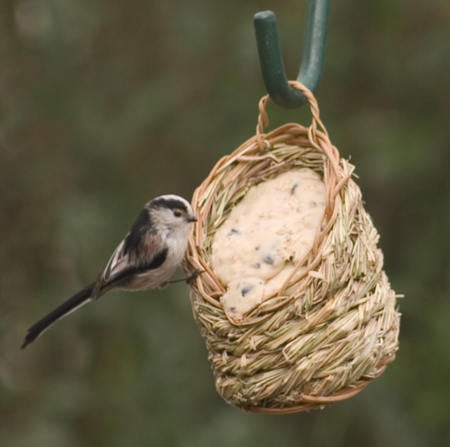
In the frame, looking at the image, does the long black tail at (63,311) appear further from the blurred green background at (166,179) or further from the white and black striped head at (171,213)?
the blurred green background at (166,179)

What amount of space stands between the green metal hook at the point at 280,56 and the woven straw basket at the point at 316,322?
9 cm

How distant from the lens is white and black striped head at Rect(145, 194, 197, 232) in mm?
3203

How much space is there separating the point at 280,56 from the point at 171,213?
715 millimetres

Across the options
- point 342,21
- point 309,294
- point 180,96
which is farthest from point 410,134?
point 309,294

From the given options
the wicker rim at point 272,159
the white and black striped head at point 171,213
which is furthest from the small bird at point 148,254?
the wicker rim at point 272,159

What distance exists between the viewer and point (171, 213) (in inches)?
131

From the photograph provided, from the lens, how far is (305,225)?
2994 millimetres

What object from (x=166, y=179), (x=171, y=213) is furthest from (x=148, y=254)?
(x=166, y=179)

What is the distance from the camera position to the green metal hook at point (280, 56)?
283cm

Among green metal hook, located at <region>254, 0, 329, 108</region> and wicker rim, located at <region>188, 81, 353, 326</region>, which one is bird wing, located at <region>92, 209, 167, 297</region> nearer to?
wicker rim, located at <region>188, 81, 353, 326</region>

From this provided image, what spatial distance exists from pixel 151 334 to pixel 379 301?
1.95m

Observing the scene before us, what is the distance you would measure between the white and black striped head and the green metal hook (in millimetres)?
470

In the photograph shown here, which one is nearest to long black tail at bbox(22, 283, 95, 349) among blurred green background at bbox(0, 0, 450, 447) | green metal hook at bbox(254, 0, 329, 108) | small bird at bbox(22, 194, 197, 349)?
small bird at bbox(22, 194, 197, 349)

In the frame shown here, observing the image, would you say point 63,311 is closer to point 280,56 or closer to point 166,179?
point 280,56
